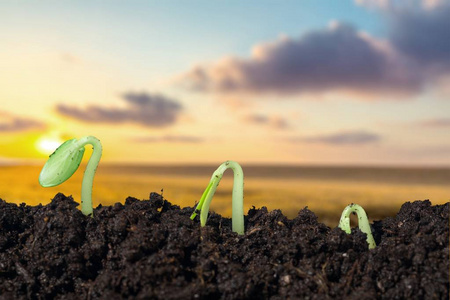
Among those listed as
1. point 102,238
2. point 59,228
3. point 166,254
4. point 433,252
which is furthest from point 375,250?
point 59,228

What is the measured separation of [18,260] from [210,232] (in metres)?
1.17

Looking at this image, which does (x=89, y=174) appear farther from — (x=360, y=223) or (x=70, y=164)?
(x=360, y=223)

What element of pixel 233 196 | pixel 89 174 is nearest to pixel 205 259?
pixel 233 196

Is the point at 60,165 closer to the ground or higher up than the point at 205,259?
higher up

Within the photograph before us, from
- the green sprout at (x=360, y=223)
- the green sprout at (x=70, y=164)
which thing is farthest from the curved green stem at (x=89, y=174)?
the green sprout at (x=360, y=223)

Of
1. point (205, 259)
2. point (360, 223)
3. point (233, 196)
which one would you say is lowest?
point (205, 259)

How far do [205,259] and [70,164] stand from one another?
1.06 metres

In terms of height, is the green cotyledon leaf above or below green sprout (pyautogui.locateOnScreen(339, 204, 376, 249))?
above

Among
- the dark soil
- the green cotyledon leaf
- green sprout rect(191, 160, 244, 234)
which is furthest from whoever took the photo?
the green cotyledon leaf

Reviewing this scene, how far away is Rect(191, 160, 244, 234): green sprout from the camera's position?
2.89 m

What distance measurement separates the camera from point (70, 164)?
3.02 m

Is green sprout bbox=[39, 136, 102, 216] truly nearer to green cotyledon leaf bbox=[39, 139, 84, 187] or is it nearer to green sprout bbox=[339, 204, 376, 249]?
green cotyledon leaf bbox=[39, 139, 84, 187]

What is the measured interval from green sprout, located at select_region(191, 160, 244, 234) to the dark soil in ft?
0.25

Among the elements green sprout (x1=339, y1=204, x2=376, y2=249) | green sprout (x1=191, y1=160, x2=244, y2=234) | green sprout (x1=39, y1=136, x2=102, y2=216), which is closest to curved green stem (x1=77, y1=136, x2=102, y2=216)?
green sprout (x1=39, y1=136, x2=102, y2=216)
